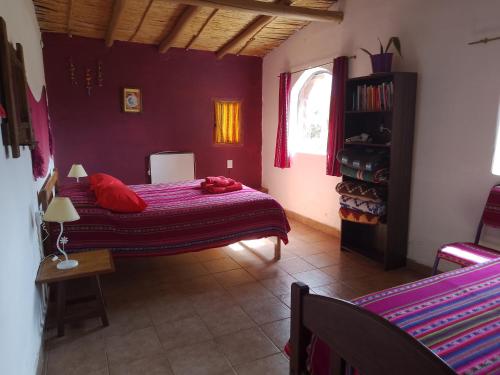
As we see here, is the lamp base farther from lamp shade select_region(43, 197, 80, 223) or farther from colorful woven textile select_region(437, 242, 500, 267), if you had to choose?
colorful woven textile select_region(437, 242, 500, 267)

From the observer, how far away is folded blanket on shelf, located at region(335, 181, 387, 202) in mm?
3250

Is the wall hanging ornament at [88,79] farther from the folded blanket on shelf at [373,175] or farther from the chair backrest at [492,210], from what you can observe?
the chair backrest at [492,210]

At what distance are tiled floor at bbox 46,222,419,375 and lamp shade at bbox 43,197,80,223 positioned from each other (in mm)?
759

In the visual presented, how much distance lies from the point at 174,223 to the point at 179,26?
2.44 metres

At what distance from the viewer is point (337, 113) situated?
12.9ft

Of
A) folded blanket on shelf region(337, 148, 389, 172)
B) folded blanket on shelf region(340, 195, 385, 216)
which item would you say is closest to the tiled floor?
folded blanket on shelf region(340, 195, 385, 216)

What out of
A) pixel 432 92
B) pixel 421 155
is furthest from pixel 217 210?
pixel 432 92

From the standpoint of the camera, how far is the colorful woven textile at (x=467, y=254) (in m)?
2.35

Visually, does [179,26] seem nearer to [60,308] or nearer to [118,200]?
[118,200]

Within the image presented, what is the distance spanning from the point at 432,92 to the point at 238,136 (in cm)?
310

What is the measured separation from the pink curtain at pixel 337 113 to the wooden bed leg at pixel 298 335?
3.01m

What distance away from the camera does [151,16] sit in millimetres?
4070

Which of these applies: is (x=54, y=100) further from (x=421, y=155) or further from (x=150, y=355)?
(x=421, y=155)

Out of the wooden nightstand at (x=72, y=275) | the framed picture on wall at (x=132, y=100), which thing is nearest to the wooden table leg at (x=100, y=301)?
the wooden nightstand at (x=72, y=275)
